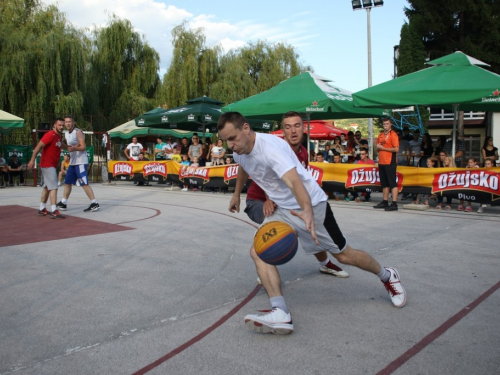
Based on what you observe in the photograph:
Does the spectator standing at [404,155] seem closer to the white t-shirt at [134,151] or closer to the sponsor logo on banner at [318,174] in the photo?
the sponsor logo on banner at [318,174]

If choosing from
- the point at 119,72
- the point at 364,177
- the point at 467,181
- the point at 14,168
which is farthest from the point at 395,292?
the point at 119,72

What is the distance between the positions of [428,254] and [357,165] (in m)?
6.63

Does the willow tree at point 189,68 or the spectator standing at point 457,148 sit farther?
the willow tree at point 189,68

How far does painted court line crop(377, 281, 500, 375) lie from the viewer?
3.21 meters

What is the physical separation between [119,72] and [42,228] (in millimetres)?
24219

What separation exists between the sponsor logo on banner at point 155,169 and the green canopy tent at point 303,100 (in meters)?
4.09

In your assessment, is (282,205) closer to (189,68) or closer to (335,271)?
(335,271)

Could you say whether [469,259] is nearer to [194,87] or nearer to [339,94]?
[339,94]

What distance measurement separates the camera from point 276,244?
378 centimetres

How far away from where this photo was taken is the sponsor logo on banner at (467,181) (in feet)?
35.0

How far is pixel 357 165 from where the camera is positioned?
13.0 metres

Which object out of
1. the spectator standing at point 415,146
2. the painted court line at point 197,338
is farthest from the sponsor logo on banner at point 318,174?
the painted court line at point 197,338

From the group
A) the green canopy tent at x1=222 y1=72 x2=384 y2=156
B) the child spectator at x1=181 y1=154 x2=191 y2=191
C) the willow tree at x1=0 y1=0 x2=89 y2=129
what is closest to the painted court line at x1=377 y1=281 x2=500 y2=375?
the green canopy tent at x1=222 y1=72 x2=384 y2=156

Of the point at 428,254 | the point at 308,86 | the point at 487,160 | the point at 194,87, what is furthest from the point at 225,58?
the point at 428,254
